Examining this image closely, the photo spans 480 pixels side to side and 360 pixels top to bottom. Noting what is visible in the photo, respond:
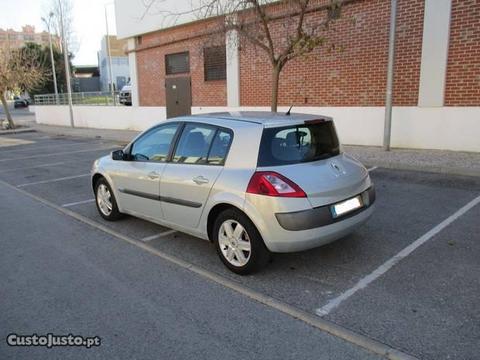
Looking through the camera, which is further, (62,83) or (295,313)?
(62,83)

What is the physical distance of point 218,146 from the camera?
4.40 meters

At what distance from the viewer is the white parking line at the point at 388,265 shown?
3.49m

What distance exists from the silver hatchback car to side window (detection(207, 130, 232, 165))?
1cm

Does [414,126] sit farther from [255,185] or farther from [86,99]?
[86,99]

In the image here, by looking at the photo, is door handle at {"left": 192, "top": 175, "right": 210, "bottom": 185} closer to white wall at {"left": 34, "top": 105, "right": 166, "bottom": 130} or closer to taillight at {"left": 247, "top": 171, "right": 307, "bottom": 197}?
taillight at {"left": 247, "top": 171, "right": 307, "bottom": 197}

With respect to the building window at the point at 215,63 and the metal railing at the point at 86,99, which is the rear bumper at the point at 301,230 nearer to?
the building window at the point at 215,63

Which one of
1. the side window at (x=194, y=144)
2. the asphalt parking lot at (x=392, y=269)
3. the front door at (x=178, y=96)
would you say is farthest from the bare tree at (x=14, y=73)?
the side window at (x=194, y=144)

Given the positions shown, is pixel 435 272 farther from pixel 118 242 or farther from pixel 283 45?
pixel 283 45

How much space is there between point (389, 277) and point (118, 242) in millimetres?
3166

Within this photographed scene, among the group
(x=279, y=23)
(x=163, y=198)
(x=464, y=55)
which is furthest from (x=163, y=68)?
(x=163, y=198)

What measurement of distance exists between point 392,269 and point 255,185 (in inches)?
62.7

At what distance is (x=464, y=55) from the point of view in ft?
31.5

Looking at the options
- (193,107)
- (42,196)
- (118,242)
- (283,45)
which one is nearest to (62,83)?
(193,107)

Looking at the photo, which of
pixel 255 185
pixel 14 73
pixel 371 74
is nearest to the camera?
pixel 255 185
